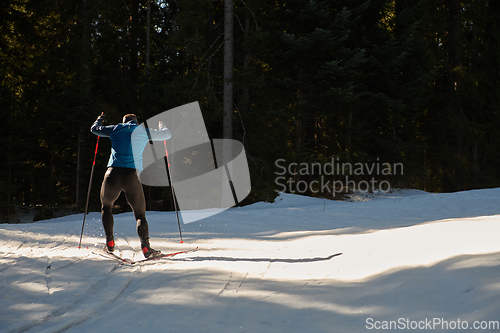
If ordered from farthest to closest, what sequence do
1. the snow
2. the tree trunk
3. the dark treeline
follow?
the dark treeline
the tree trunk
the snow

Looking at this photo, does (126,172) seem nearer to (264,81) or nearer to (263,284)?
(263,284)

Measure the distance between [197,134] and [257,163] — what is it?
3239 millimetres

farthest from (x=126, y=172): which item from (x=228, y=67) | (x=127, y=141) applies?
(x=228, y=67)

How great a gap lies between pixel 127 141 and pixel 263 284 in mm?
2643

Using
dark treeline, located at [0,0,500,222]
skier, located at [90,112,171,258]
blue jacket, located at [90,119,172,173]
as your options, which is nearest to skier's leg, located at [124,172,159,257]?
skier, located at [90,112,171,258]

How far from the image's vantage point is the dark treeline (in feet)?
52.1

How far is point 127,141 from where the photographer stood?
493 centimetres

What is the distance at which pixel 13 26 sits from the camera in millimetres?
20453

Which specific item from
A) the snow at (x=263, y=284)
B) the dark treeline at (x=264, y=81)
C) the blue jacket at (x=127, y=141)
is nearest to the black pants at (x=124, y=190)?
the blue jacket at (x=127, y=141)

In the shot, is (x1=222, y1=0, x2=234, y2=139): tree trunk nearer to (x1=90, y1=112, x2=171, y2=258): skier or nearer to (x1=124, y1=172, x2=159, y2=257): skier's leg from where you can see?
(x1=90, y1=112, x2=171, y2=258): skier

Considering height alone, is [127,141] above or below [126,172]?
above

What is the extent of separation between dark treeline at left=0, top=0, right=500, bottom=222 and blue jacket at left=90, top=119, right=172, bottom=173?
28.4ft

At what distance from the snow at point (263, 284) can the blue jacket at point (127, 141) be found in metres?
1.31

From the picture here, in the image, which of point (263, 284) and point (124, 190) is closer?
point (263, 284)
